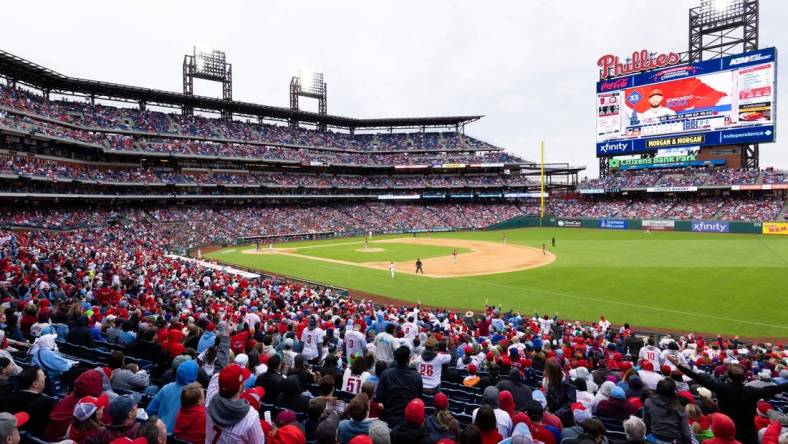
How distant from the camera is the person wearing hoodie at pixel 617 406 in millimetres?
6222

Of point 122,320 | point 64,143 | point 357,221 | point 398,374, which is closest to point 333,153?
point 357,221

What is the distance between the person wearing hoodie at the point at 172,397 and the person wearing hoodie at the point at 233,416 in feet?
5.04

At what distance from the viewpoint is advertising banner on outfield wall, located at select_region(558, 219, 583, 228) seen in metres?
69.0

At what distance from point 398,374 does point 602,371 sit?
4.56 metres

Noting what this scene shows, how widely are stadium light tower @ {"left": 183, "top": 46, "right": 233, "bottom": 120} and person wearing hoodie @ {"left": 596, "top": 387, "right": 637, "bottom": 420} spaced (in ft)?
241

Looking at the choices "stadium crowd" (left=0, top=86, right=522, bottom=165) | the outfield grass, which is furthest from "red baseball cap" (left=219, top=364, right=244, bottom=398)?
"stadium crowd" (left=0, top=86, right=522, bottom=165)

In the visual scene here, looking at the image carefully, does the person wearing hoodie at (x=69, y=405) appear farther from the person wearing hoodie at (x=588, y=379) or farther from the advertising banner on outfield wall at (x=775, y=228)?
the advertising banner on outfield wall at (x=775, y=228)

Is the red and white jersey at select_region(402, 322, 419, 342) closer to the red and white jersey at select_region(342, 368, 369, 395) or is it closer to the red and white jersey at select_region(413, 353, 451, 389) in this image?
the red and white jersey at select_region(413, 353, 451, 389)

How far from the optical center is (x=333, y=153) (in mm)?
82750

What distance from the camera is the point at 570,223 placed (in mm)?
69875

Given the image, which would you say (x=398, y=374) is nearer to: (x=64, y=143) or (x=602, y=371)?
(x=602, y=371)

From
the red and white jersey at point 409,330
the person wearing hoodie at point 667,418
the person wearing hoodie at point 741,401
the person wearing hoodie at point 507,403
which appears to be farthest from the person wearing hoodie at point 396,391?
the red and white jersey at point 409,330

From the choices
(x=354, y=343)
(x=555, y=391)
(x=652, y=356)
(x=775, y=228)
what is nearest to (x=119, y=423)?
(x=555, y=391)

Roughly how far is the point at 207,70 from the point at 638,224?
68.5 meters
